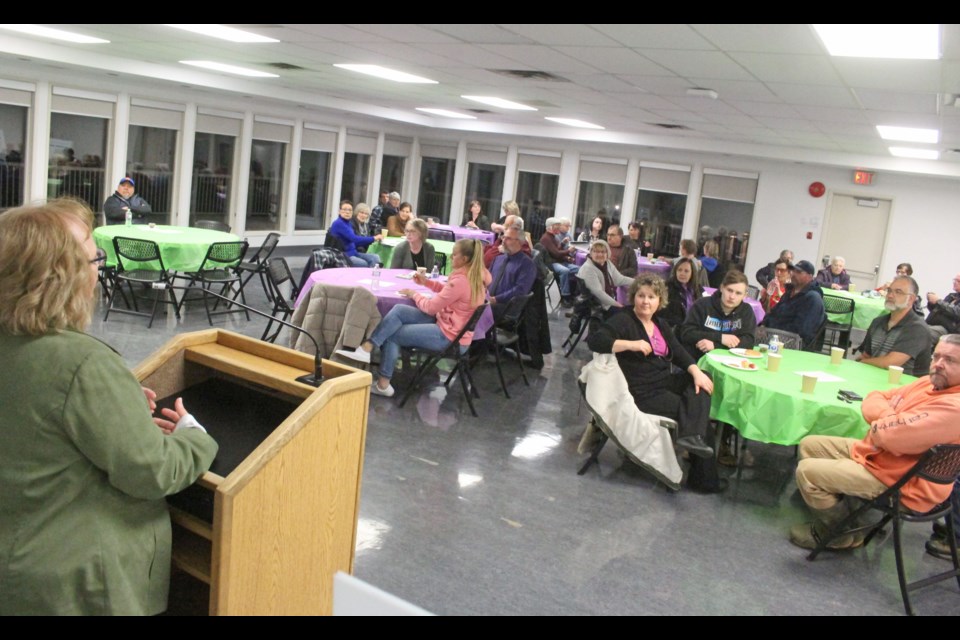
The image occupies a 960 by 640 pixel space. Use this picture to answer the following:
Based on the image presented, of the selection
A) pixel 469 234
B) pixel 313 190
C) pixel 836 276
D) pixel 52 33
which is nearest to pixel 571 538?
pixel 52 33

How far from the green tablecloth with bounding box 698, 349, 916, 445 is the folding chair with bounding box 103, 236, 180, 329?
5.27 metres

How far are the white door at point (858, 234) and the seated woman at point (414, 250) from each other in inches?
321

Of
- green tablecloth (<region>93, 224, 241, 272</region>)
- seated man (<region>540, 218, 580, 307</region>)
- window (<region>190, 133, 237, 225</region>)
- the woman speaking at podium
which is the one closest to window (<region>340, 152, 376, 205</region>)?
window (<region>190, 133, 237, 225</region>)

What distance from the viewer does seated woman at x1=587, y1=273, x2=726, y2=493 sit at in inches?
188

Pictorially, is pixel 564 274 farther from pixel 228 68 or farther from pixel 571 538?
pixel 571 538

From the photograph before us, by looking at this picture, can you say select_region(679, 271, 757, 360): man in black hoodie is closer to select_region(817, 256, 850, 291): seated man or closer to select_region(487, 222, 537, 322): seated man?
select_region(487, 222, 537, 322): seated man

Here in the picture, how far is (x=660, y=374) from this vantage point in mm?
5020

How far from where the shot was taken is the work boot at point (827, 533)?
4125mm

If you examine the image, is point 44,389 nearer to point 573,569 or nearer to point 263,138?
point 573,569

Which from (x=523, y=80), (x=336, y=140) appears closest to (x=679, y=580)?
(x=523, y=80)

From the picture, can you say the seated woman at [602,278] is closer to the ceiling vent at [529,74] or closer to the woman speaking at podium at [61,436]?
the ceiling vent at [529,74]

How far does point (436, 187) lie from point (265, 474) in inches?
636

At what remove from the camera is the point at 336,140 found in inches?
607
